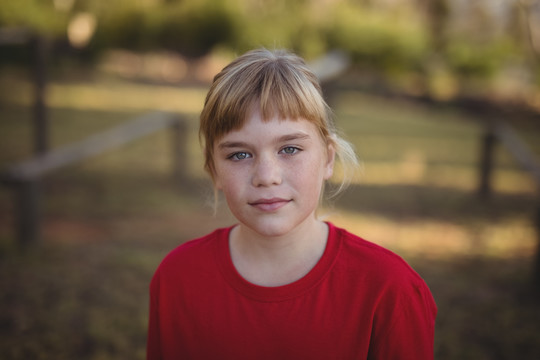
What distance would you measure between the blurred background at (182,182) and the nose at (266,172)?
0.62m

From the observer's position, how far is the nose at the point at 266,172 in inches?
→ 53.2

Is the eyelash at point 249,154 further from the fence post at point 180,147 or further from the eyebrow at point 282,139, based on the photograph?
the fence post at point 180,147

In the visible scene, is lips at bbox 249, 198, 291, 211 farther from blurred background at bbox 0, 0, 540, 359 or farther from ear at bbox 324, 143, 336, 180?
blurred background at bbox 0, 0, 540, 359

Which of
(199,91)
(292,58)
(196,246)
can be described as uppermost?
(199,91)

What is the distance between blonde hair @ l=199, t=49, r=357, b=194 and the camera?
4.59ft

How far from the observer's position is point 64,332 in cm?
316

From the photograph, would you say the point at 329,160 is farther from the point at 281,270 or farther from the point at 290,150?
the point at 281,270

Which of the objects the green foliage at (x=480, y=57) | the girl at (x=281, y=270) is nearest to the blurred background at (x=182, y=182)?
the girl at (x=281, y=270)

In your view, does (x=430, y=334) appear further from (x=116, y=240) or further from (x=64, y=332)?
(x=116, y=240)

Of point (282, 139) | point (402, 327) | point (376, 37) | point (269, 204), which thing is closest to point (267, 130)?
point (282, 139)

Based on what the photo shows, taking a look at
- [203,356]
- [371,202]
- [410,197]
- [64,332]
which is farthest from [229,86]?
[410,197]

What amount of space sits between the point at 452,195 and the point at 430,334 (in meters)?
5.78

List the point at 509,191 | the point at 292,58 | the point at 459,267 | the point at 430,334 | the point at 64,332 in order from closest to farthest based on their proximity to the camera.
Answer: the point at 430,334 → the point at 292,58 → the point at 64,332 → the point at 459,267 → the point at 509,191

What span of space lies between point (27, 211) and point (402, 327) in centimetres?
402
